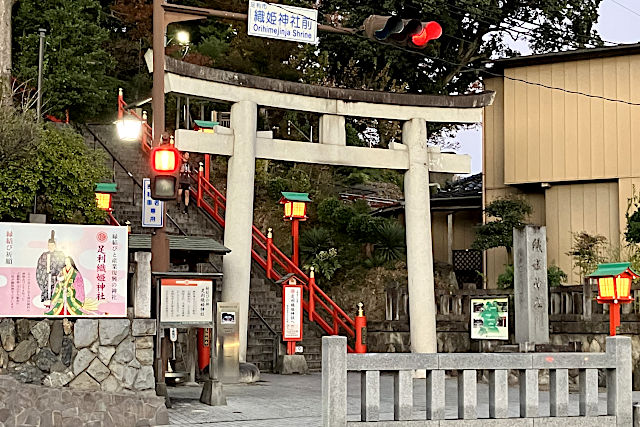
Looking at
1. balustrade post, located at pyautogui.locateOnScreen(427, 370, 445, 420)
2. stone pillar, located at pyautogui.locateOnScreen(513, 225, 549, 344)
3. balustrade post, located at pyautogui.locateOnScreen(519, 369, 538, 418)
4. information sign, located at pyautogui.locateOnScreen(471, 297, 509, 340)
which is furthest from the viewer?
information sign, located at pyautogui.locateOnScreen(471, 297, 509, 340)

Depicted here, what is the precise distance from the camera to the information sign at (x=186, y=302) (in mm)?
15344

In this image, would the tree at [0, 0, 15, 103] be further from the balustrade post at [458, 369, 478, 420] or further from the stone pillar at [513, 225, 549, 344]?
the balustrade post at [458, 369, 478, 420]

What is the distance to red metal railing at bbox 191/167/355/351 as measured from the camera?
2383cm

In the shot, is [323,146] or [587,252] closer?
[323,146]

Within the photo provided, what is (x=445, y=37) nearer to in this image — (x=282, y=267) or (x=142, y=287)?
(x=282, y=267)

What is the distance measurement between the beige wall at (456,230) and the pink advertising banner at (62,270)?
19103 mm

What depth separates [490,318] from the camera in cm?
2247

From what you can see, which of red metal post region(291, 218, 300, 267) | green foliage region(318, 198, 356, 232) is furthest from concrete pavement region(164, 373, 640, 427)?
green foliage region(318, 198, 356, 232)

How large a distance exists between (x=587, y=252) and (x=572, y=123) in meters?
4.11

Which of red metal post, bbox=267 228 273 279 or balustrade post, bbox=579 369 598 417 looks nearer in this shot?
balustrade post, bbox=579 369 598 417

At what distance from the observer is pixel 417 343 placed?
2180cm

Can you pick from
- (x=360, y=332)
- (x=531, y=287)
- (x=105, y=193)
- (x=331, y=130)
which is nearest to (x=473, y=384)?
(x=531, y=287)

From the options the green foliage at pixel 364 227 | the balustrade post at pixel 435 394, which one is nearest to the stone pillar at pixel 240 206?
the balustrade post at pixel 435 394

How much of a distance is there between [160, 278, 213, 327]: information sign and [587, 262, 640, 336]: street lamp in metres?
8.43
